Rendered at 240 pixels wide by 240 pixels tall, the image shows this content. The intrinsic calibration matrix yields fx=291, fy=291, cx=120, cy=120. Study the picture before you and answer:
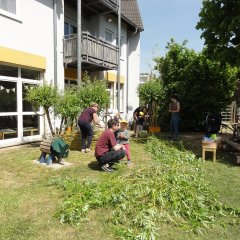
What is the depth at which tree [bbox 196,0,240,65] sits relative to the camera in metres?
10.0

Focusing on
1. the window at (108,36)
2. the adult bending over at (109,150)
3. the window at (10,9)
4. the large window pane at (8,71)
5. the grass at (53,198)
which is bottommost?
the grass at (53,198)

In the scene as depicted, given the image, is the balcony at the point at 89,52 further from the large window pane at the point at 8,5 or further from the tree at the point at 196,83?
the tree at the point at 196,83

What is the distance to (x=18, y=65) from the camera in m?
10.5

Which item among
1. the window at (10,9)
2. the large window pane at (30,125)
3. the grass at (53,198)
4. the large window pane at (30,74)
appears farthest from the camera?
the large window pane at (30,125)

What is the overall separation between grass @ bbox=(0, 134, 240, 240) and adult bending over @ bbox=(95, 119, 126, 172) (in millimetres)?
273

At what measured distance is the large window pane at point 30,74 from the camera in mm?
10906

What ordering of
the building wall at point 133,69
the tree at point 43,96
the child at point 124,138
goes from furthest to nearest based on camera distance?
1. the building wall at point 133,69
2. the tree at point 43,96
3. the child at point 124,138

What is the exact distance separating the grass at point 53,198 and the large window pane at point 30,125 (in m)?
2.24

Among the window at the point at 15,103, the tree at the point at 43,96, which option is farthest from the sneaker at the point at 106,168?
the window at the point at 15,103

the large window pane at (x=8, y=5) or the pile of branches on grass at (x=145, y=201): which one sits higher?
the large window pane at (x=8, y=5)

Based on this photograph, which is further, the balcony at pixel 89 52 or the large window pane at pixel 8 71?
the balcony at pixel 89 52

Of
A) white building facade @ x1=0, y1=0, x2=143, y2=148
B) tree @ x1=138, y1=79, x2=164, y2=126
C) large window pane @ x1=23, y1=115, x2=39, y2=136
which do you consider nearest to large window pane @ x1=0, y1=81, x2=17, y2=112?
white building facade @ x1=0, y1=0, x2=143, y2=148

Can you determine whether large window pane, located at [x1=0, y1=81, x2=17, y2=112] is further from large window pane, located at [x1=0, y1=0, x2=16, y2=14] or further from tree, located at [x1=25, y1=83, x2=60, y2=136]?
large window pane, located at [x1=0, y1=0, x2=16, y2=14]

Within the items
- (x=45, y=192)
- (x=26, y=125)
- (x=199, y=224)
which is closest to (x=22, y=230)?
(x=45, y=192)
